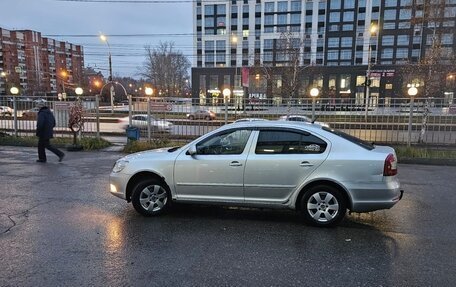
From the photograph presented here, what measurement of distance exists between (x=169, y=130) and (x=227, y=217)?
8801mm

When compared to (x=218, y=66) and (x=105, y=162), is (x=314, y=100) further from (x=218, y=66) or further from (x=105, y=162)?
(x=218, y=66)

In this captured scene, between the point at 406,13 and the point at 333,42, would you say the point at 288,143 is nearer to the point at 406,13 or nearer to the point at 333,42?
the point at 406,13

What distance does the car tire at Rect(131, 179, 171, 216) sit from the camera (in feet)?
18.5

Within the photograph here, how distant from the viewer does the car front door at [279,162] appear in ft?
16.9

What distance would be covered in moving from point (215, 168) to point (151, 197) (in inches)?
45.3

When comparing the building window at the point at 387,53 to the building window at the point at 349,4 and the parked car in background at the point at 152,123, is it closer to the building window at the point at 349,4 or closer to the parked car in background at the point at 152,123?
the building window at the point at 349,4

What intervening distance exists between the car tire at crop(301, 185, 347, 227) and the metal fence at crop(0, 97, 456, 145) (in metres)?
8.26

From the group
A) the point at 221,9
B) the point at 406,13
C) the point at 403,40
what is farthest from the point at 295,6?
the point at 406,13

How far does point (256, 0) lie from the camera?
265ft

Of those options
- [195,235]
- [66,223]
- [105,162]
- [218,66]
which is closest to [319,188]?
[195,235]

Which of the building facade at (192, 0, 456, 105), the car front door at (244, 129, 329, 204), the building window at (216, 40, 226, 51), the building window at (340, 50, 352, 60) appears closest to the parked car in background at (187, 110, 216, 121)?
the car front door at (244, 129, 329, 204)

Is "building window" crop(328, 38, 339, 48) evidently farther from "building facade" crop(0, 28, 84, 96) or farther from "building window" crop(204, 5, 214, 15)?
"building facade" crop(0, 28, 84, 96)

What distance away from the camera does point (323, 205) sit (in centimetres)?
515

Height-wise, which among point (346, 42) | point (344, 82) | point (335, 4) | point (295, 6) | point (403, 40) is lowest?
point (344, 82)
